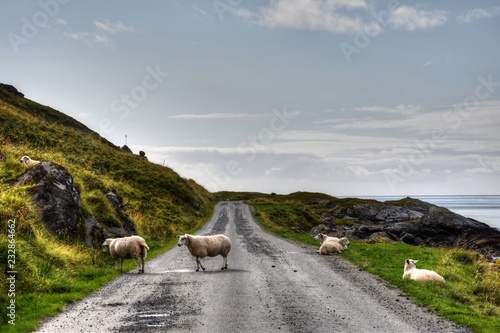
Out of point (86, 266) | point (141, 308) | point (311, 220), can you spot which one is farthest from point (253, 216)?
point (141, 308)

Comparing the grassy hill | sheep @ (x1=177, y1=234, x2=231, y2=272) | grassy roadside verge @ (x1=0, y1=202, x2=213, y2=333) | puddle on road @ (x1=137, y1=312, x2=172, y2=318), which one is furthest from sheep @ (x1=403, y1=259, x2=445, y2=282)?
the grassy hill

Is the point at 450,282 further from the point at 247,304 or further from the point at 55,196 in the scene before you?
the point at 55,196

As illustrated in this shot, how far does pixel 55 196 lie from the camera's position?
22516 mm

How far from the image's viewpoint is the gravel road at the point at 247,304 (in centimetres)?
1146

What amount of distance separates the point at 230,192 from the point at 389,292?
170m

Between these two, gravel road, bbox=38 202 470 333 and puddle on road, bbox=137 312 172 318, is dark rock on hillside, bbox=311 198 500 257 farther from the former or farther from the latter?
puddle on road, bbox=137 312 172 318

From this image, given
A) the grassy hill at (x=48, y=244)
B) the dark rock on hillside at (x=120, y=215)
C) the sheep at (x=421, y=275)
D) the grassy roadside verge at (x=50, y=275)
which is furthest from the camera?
the dark rock on hillside at (x=120, y=215)

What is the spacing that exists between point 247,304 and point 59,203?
43.0 feet

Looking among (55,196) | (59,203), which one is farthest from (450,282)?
(55,196)

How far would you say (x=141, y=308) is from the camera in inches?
531

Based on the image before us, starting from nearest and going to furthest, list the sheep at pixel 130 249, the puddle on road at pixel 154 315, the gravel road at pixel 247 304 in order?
the gravel road at pixel 247 304 < the puddle on road at pixel 154 315 < the sheep at pixel 130 249

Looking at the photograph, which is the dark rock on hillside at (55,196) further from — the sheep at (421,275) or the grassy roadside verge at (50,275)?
the sheep at (421,275)

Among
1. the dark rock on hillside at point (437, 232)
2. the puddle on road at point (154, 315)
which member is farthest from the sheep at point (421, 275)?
the dark rock on hillside at point (437, 232)

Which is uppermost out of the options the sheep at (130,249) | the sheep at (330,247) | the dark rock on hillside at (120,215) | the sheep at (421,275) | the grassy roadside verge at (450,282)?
the dark rock on hillside at (120,215)
